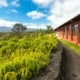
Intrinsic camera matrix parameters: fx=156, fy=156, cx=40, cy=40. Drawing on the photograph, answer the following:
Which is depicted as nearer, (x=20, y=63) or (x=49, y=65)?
(x=20, y=63)

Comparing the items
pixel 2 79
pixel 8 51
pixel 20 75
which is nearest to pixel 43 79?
pixel 20 75

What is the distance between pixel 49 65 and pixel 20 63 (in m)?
1.33

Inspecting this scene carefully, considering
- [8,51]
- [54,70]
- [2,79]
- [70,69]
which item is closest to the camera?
[2,79]

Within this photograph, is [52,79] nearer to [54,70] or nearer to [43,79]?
[43,79]

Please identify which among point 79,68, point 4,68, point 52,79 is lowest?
point 79,68

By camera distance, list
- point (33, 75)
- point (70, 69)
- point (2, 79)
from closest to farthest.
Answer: point (2, 79), point (33, 75), point (70, 69)

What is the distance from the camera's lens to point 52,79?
4473 millimetres

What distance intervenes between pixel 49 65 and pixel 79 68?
3.36 m

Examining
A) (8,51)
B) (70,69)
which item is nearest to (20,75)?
(8,51)

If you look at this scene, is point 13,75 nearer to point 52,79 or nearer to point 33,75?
point 33,75

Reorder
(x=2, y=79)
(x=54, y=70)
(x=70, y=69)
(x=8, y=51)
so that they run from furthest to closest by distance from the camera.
A: (x=70, y=69) < (x=8, y=51) < (x=54, y=70) < (x=2, y=79)

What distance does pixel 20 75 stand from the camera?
179 inches

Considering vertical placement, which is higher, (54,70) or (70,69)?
(54,70)

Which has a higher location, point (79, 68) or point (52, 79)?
point (52, 79)
